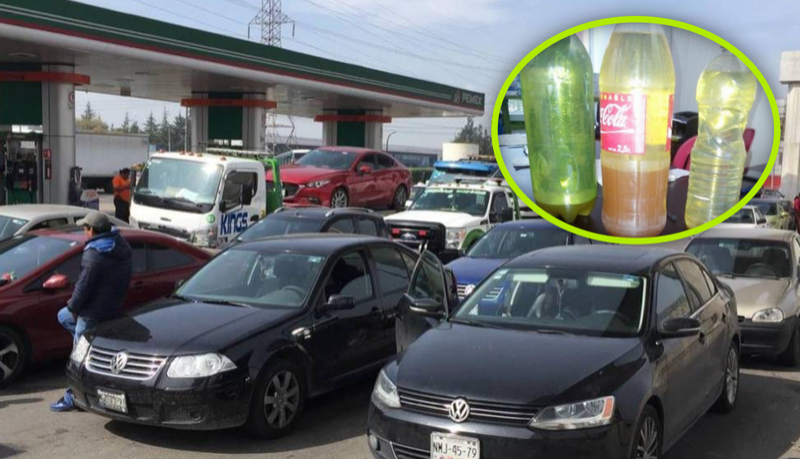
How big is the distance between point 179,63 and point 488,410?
65.3ft

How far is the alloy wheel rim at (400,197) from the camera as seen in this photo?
25389 millimetres

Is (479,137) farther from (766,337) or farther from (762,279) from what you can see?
(762,279)

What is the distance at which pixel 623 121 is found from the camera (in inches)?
129

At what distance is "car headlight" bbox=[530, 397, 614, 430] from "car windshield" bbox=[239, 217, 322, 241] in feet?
26.8

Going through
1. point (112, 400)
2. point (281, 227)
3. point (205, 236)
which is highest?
point (281, 227)

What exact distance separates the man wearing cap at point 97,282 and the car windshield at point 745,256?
6.82 metres

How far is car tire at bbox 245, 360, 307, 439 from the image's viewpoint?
6.55 m

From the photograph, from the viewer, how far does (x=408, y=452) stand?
17.2 ft

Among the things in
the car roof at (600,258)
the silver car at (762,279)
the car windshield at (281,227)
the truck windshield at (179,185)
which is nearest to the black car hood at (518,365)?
the car roof at (600,258)

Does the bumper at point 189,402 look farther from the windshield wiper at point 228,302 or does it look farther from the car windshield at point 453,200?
the car windshield at point 453,200

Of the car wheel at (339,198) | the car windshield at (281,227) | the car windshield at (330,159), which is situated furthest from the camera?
the car windshield at (330,159)

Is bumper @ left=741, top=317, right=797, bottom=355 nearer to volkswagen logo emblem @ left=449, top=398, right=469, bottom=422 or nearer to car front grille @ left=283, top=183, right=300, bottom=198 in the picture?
volkswagen logo emblem @ left=449, top=398, right=469, bottom=422

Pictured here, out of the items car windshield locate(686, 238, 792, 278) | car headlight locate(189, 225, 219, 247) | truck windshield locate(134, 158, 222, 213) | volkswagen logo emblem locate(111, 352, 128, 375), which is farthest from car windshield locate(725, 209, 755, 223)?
truck windshield locate(134, 158, 222, 213)

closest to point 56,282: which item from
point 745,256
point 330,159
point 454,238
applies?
point 745,256
